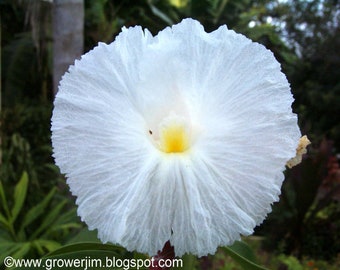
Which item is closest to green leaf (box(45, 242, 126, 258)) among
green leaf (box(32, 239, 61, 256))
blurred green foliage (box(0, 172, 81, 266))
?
blurred green foliage (box(0, 172, 81, 266))

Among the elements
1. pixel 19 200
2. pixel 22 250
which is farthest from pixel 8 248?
pixel 19 200

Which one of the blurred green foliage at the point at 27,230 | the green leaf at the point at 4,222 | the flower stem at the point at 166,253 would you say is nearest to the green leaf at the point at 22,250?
the blurred green foliage at the point at 27,230

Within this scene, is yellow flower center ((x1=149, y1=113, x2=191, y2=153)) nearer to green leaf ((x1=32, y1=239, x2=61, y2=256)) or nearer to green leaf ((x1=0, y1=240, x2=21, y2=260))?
green leaf ((x1=0, y1=240, x2=21, y2=260))

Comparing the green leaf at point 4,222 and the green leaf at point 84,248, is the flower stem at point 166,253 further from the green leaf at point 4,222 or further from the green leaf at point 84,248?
the green leaf at point 4,222

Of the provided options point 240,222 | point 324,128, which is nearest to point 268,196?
point 240,222

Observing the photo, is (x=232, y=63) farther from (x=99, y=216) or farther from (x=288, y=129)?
(x=99, y=216)

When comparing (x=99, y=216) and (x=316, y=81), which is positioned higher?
(x=316, y=81)

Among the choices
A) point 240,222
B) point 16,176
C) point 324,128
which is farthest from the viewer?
point 324,128
